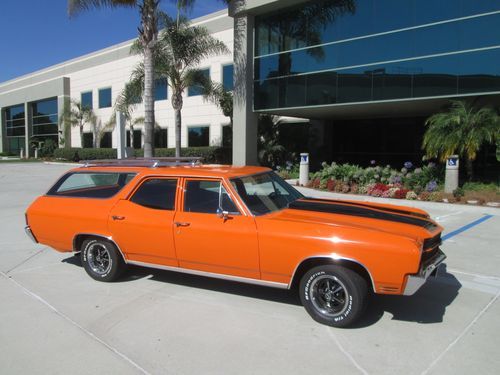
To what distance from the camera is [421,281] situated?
3807mm

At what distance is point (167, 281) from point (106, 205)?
122cm

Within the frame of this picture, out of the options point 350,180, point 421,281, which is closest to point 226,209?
point 421,281

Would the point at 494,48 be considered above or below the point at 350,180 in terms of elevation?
above

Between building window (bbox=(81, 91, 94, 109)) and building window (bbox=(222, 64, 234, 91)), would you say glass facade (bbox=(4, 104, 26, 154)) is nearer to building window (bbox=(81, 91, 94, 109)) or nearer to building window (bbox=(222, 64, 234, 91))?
building window (bbox=(81, 91, 94, 109))

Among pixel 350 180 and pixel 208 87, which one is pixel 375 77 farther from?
pixel 208 87

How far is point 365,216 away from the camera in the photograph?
449 centimetres

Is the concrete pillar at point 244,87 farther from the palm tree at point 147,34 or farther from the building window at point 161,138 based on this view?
the building window at point 161,138

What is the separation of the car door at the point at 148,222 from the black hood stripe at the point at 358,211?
143cm

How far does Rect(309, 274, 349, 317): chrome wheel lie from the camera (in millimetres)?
4059

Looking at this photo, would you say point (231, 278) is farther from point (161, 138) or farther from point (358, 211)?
point (161, 138)

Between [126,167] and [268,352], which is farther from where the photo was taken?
[126,167]

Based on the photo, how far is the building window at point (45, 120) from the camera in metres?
46.5

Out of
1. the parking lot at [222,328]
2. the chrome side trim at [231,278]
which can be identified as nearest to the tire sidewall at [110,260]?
the parking lot at [222,328]

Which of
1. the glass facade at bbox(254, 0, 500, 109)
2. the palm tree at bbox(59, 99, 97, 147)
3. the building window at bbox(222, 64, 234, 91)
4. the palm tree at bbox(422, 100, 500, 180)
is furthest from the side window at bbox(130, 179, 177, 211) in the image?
the palm tree at bbox(59, 99, 97, 147)
